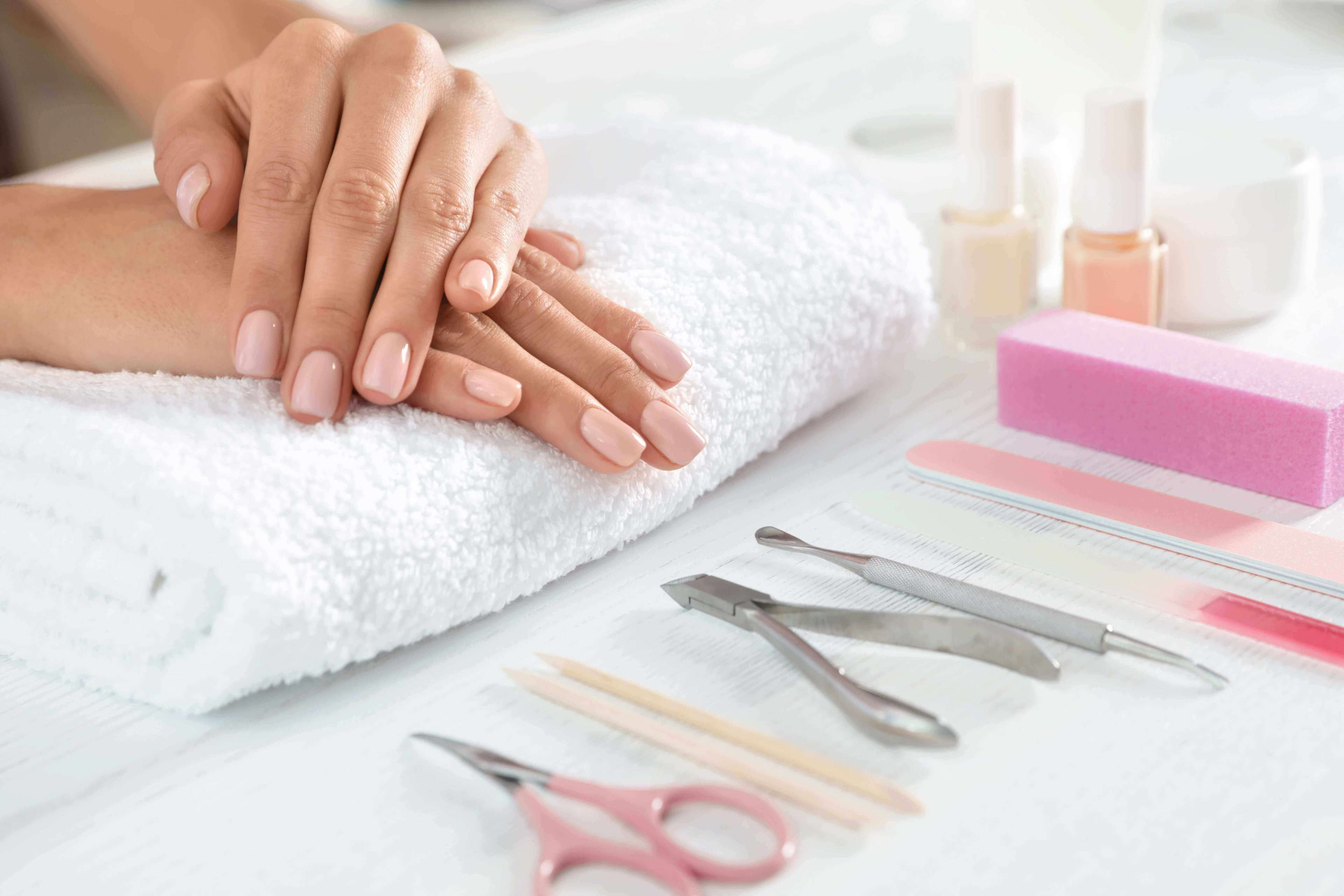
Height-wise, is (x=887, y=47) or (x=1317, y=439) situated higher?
(x=887, y=47)

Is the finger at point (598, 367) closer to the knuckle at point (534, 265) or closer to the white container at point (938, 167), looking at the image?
Answer: the knuckle at point (534, 265)

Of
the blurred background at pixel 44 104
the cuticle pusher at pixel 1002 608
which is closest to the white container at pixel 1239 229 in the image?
the cuticle pusher at pixel 1002 608

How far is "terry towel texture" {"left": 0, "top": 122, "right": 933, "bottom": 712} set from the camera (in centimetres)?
38

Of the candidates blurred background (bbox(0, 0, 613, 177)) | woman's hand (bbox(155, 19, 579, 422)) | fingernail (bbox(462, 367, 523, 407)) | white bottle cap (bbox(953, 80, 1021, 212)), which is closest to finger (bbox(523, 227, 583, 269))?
woman's hand (bbox(155, 19, 579, 422))

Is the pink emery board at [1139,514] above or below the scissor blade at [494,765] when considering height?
above

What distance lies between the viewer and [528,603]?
0.45 meters

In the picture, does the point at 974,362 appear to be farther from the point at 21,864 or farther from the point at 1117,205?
the point at 21,864

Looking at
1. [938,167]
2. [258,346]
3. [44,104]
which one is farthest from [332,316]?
[44,104]

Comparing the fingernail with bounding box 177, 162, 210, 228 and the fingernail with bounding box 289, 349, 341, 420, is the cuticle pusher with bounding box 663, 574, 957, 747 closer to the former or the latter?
the fingernail with bounding box 289, 349, 341, 420

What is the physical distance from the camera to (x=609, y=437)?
444 millimetres

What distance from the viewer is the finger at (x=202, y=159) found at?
50cm

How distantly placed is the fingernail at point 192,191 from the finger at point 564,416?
132 mm

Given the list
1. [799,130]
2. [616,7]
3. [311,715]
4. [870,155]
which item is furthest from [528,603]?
[616,7]

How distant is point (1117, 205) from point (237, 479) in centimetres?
42
